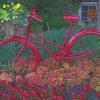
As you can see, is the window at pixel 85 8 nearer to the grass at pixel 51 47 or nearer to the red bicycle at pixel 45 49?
the grass at pixel 51 47

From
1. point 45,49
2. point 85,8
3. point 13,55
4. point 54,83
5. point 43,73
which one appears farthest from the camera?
point 85,8

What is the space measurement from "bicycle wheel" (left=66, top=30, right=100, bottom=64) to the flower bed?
16cm

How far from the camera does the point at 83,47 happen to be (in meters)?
8.08

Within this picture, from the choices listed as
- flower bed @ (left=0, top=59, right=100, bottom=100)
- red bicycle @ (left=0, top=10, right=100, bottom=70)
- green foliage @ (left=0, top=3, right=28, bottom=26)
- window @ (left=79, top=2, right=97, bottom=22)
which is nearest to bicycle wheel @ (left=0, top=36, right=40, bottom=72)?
red bicycle @ (left=0, top=10, right=100, bottom=70)

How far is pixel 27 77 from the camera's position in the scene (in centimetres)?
689

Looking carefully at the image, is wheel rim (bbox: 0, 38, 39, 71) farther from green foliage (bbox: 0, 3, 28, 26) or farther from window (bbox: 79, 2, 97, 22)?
window (bbox: 79, 2, 97, 22)

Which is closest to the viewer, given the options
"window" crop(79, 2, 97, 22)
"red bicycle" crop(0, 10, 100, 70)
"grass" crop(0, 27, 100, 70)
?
"red bicycle" crop(0, 10, 100, 70)

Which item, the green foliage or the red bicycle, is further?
the green foliage

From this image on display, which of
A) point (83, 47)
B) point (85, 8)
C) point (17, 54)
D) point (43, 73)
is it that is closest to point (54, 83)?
point (43, 73)

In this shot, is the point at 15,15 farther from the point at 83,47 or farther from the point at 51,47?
the point at 83,47

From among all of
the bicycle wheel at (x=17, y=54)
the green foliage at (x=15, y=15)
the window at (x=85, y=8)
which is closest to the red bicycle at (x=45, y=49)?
the bicycle wheel at (x=17, y=54)

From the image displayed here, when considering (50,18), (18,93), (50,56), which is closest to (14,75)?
(50,56)

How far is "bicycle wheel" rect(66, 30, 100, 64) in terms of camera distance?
24.4ft

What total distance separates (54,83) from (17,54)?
149 centimetres
